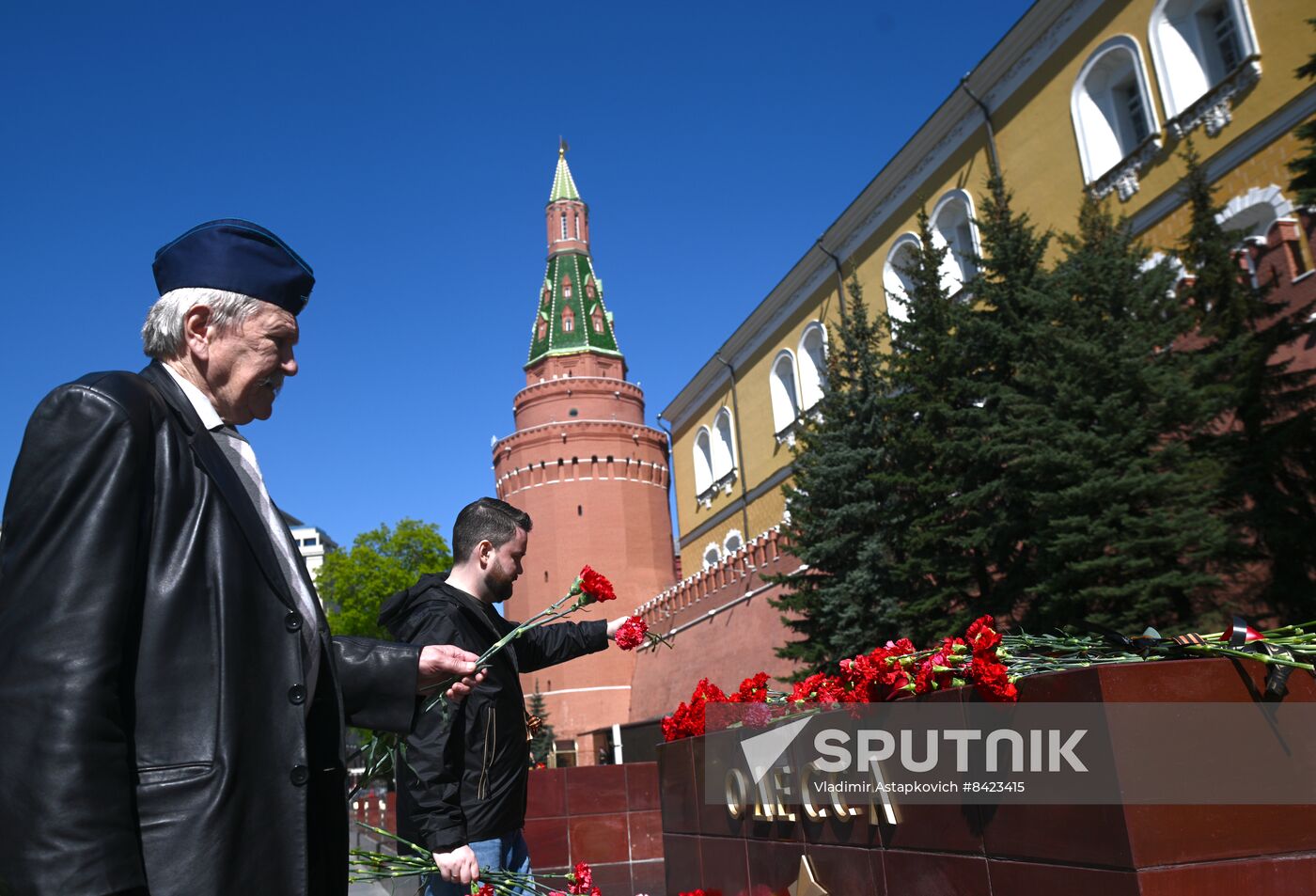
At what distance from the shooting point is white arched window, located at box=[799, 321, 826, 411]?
27.2 meters

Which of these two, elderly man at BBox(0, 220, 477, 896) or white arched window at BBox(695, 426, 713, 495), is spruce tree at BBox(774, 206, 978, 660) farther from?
white arched window at BBox(695, 426, 713, 495)

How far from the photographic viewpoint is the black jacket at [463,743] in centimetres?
288

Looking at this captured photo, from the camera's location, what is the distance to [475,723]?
327 cm

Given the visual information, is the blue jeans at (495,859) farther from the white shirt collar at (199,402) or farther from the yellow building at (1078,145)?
the yellow building at (1078,145)

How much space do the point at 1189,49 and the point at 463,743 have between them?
54.2 ft

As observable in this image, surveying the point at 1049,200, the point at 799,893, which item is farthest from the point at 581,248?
the point at 799,893

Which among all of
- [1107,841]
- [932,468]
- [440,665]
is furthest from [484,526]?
[932,468]

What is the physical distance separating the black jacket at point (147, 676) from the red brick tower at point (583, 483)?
106ft

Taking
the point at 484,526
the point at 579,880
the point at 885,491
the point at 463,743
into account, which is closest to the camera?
the point at 579,880

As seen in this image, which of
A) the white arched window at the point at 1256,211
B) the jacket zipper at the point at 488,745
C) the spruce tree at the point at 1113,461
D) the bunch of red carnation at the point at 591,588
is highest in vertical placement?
the white arched window at the point at 1256,211

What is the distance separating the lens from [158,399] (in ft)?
5.36

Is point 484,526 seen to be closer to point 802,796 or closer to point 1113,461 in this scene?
point 802,796

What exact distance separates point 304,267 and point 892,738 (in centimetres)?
287

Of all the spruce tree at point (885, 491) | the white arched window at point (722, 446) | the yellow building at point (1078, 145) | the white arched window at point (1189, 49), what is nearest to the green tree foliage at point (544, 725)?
the yellow building at point (1078, 145)
